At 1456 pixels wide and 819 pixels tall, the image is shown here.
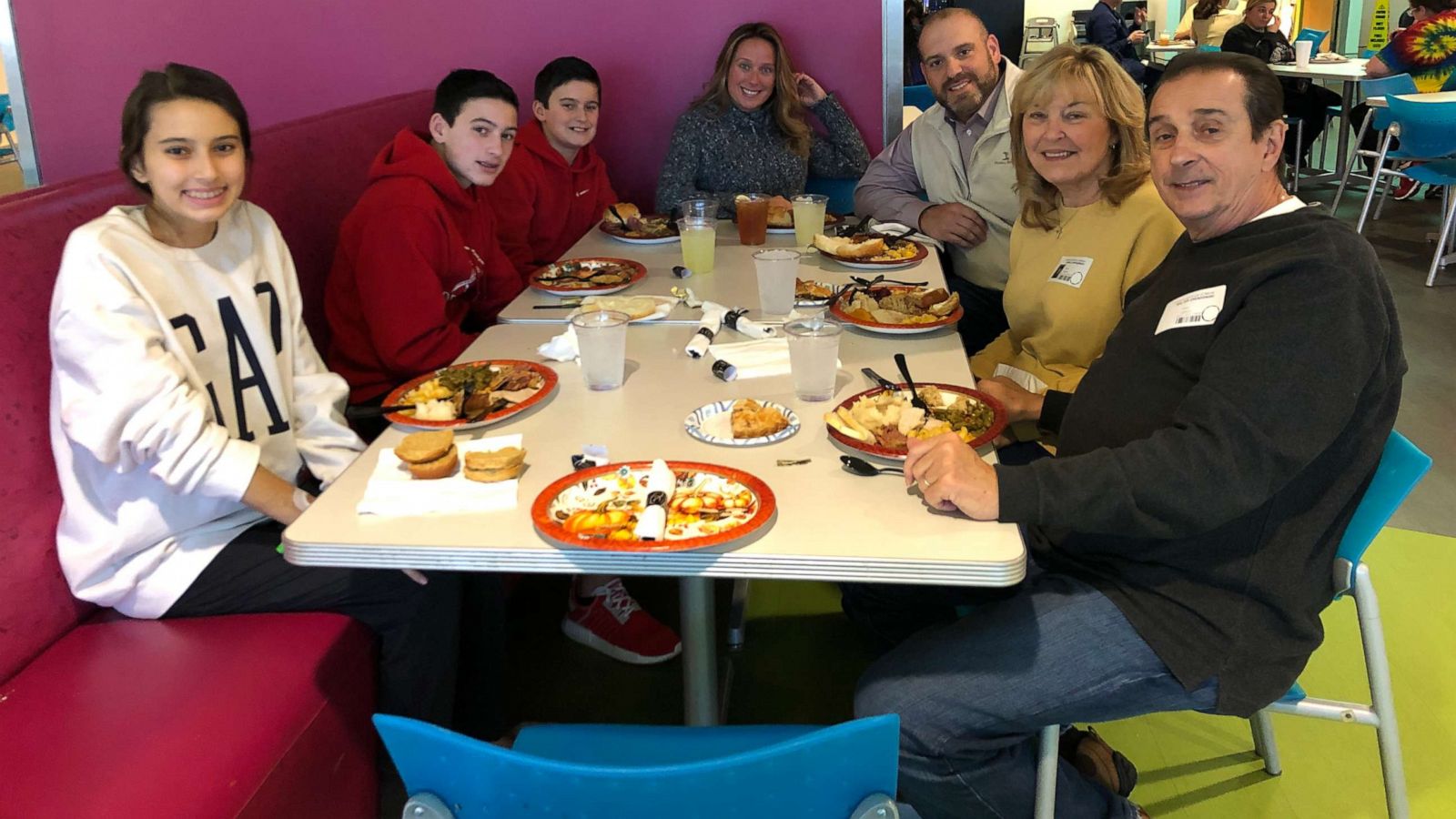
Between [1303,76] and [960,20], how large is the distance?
497cm

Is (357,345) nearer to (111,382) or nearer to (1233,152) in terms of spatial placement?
(111,382)

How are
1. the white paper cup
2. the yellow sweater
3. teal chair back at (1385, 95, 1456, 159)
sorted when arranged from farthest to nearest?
1. the white paper cup
2. teal chair back at (1385, 95, 1456, 159)
3. the yellow sweater

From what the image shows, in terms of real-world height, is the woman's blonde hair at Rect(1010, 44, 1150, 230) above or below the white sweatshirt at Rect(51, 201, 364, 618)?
above

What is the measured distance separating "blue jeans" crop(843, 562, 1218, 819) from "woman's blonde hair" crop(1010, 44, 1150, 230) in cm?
92

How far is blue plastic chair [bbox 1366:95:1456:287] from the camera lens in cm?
477

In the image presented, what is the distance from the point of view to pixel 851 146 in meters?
3.53

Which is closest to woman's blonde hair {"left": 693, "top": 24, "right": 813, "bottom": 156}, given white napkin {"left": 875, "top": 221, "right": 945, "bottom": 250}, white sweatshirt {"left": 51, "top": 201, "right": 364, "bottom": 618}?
white napkin {"left": 875, "top": 221, "right": 945, "bottom": 250}

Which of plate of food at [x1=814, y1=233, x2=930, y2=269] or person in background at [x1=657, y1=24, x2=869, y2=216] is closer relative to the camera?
plate of food at [x1=814, y1=233, x2=930, y2=269]

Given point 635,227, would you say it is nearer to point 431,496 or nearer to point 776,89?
point 776,89

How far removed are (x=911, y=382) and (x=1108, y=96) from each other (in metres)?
0.85

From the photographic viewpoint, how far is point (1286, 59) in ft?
23.8

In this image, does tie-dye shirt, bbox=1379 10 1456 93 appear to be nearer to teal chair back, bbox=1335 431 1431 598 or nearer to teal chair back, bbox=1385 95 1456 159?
teal chair back, bbox=1385 95 1456 159

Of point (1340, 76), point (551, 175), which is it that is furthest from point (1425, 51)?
point (551, 175)

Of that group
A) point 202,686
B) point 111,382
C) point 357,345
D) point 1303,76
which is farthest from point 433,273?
point 1303,76
